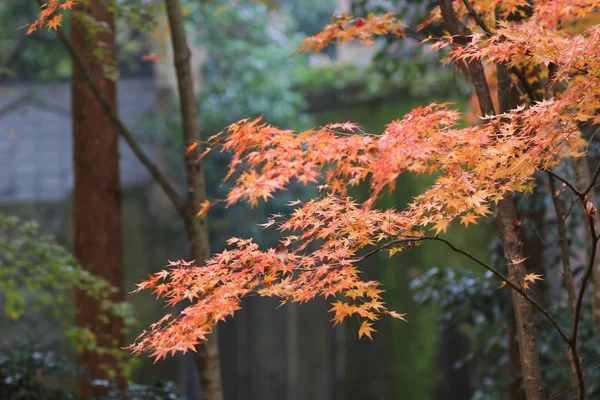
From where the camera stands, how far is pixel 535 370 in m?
2.70

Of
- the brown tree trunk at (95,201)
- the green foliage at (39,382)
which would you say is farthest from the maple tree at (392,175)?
the brown tree trunk at (95,201)

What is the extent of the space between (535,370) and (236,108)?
19.9ft

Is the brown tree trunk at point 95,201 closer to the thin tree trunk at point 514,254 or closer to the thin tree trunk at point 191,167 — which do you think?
the thin tree trunk at point 191,167

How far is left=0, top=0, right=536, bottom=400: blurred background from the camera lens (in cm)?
817

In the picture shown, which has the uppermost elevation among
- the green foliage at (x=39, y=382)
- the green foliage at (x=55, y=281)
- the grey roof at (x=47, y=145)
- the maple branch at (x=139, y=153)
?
the grey roof at (x=47, y=145)

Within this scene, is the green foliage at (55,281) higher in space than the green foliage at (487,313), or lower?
higher

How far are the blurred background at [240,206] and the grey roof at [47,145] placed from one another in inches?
0.7

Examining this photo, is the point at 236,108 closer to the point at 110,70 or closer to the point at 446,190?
the point at 110,70

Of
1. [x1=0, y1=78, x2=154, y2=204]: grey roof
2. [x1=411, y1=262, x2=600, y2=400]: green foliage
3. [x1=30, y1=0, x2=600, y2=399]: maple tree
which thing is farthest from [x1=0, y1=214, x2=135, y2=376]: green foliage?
[x1=0, y1=78, x2=154, y2=204]: grey roof

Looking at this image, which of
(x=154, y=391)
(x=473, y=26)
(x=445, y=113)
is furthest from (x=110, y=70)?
(x=445, y=113)

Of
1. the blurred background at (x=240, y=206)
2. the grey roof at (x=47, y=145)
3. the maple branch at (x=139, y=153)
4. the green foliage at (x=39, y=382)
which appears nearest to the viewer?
the maple branch at (x=139, y=153)

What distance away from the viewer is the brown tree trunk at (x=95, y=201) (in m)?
4.53

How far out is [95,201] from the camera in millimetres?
4555

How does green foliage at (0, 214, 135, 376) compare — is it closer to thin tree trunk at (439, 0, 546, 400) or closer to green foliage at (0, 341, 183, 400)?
green foliage at (0, 341, 183, 400)
